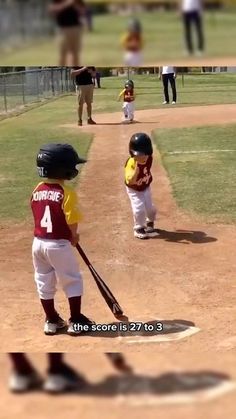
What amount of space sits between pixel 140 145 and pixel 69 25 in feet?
3.26

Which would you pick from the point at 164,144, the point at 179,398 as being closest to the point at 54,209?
the point at 164,144

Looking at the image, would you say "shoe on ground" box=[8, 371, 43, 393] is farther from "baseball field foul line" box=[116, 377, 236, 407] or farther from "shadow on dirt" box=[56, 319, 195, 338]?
"shadow on dirt" box=[56, 319, 195, 338]

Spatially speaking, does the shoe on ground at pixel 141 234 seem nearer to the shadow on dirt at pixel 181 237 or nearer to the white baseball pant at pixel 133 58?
the shadow on dirt at pixel 181 237

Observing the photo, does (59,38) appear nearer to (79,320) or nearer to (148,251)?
(79,320)

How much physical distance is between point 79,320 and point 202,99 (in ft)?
2.46

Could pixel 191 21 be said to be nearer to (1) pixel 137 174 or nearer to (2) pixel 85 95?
(2) pixel 85 95

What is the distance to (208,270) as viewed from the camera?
2.14m

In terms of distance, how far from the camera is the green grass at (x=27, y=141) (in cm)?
197

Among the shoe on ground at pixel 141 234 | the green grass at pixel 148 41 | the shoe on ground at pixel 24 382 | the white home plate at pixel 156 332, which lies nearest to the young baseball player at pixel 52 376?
the shoe on ground at pixel 24 382

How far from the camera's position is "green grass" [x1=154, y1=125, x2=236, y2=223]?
212 centimetres

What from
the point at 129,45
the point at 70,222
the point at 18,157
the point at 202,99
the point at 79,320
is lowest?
the point at 79,320

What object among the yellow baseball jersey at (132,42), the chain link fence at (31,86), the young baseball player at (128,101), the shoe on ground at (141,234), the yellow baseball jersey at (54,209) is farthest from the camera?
the shoe on ground at (141,234)

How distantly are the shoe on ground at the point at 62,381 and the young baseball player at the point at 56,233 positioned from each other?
1.68 feet

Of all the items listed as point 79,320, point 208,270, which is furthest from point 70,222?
point 208,270
